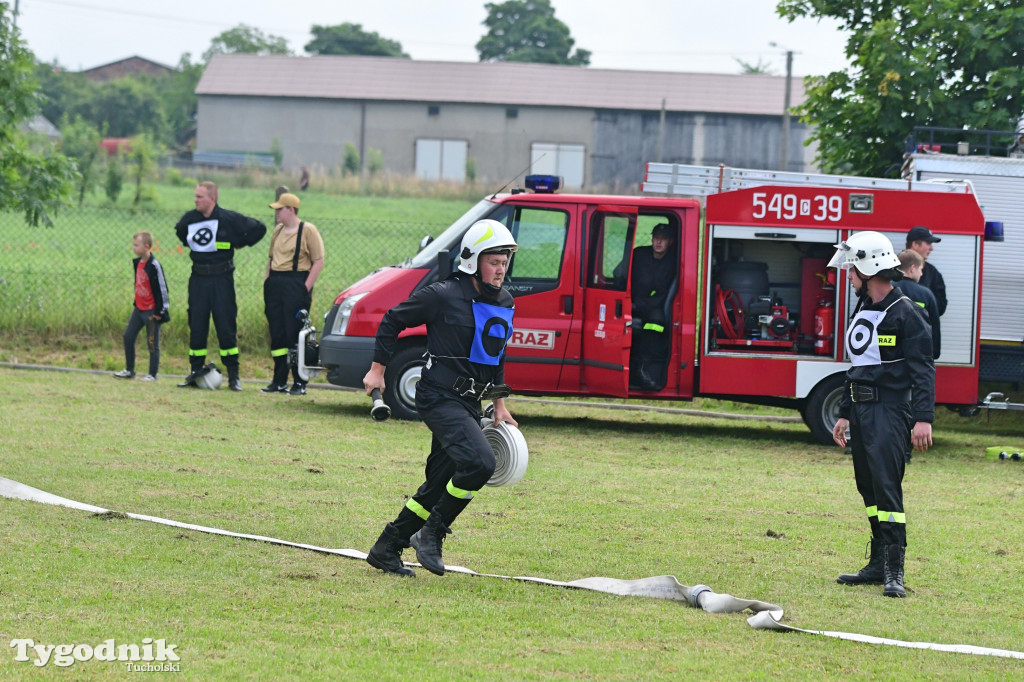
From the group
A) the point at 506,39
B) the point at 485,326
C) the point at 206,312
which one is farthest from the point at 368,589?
the point at 506,39

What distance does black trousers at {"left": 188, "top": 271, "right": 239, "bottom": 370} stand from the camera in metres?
14.2

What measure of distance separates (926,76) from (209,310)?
9.12m

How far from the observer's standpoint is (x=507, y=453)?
6.86m

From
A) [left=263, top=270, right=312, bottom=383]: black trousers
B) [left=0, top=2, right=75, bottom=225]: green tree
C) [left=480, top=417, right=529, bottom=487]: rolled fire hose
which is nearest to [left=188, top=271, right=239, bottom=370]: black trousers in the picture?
[left=263, top=270, right=312, bottom=383]: black trousers

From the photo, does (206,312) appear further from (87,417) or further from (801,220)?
(801,220)

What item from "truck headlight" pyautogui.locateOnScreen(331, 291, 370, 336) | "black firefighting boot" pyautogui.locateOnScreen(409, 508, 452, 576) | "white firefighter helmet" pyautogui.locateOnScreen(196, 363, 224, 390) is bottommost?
"black firefighting boot" pyautogui.locateOnScreen(409, 508, 452, 576)

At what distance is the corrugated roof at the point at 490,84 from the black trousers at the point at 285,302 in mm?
50984

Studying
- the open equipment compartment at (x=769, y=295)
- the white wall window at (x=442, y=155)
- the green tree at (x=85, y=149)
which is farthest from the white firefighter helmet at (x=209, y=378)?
the white wall window at (x=442, y=155)

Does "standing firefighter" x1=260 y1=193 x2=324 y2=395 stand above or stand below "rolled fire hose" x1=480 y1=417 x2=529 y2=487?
above

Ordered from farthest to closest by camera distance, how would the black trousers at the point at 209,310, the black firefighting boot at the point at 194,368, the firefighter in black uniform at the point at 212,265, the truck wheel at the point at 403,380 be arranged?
the black firefighting boot at the point at 194,368 → the black trousers at the point at 209,310 → the firefighter in black uniform at the point at 212,265 → the truck wheel at the point at 403,380

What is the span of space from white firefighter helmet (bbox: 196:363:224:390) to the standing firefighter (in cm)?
87

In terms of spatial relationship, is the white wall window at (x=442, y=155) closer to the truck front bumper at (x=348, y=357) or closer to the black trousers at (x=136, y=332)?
the black trousers at (x=136, y=332)

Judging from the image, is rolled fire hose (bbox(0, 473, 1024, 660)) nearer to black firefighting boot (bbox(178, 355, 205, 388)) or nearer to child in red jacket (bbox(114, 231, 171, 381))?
black firefighting boot (bbox(178, 355, 205, 388))

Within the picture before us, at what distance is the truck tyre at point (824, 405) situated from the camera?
12.6m
